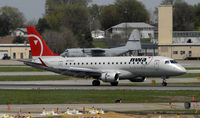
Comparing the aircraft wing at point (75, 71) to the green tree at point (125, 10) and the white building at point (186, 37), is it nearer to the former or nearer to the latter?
the white building at point (186, 37)

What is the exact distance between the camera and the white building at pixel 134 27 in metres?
175

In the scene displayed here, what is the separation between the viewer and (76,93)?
44594 millimetres

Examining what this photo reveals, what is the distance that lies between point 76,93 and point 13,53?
107712 millimetres

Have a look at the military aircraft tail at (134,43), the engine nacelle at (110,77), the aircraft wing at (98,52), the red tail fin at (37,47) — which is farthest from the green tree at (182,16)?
the engine nacelle at (110,77)

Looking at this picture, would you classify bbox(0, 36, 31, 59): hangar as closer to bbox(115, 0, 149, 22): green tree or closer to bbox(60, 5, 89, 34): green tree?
bbox(60, 5, 89, 34): green tree

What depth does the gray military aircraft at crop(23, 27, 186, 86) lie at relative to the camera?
52938mm

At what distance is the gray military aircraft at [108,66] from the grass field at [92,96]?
774 cm

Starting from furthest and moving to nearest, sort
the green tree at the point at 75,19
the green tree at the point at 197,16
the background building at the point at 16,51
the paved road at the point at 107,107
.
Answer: the green tree at the point at 197,16, the green tree at the point at 75,19, the background building at the point at 16,51, the paved road at the point at 107,107

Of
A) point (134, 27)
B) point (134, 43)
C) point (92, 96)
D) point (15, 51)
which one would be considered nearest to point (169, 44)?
point (134, 43)

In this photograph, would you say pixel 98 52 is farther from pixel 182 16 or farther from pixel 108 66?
pixel 182 16

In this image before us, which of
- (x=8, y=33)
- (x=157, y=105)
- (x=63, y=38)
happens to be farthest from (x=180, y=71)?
(x=8, y=33)

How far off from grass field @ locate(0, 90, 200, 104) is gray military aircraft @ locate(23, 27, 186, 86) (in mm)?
7742

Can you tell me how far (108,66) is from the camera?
55438 mm

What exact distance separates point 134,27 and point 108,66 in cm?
12735
